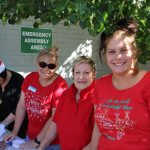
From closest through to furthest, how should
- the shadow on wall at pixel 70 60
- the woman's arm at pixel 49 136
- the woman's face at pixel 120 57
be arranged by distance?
the woman's face at pixel 120 57
the woman's arm at pixel 49 136
the shadow on wall at pixel 70 60

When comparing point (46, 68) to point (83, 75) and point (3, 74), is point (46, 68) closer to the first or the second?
point (83, 75)

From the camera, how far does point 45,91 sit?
12.0 feet

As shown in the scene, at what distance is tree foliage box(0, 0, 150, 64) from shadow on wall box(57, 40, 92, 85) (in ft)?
15.2

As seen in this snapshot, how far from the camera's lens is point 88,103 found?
10.4 ft

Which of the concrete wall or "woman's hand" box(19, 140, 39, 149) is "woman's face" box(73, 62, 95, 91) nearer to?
"woman's hand" box(19, 140, 39, 149)

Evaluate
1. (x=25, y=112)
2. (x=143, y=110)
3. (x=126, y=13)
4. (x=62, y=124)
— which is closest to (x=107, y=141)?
(x=143, y=110)

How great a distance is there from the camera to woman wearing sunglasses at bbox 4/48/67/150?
3.62 m

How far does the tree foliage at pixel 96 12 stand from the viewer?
2398 millimetres

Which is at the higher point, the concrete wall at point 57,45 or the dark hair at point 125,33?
the dark hair at point 125,33

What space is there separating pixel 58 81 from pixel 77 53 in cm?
500

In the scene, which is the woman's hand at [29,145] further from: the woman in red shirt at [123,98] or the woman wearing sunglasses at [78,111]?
the woman in red shirt at [123,98]

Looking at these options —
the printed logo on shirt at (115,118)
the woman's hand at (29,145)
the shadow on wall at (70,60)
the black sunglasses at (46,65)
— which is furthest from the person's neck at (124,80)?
the shadow on wall at (70,60)

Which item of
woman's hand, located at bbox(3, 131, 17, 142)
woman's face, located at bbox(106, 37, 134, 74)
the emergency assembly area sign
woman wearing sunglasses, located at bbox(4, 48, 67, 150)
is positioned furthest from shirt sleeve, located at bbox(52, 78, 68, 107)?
the emergency assembly area sign

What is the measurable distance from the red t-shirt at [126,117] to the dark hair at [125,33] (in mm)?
219
